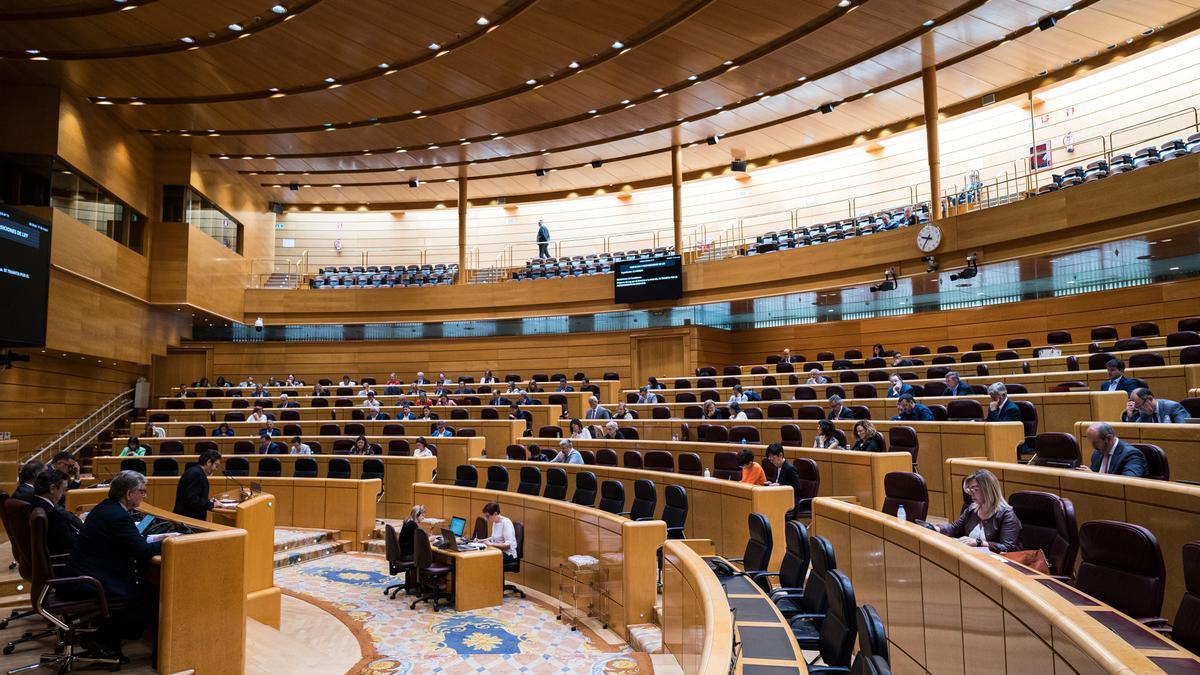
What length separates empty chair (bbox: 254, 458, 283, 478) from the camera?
37.0 feet

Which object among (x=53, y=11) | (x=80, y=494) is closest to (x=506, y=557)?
(x=80, y=494)

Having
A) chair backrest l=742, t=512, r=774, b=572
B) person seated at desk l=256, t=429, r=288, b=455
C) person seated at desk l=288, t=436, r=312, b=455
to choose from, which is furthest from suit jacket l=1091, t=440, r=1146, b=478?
person seated at desk l=256, t=429, r=288, b=455

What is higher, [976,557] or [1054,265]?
[1054,265]

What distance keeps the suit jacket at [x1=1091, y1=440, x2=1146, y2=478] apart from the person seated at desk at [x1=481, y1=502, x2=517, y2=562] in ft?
18.0

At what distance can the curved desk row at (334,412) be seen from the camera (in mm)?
13820

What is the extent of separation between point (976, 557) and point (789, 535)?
190 centimetres

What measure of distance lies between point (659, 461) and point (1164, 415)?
15.5 feet

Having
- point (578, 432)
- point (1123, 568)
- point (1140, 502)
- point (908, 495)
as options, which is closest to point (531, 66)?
point (578, 432)

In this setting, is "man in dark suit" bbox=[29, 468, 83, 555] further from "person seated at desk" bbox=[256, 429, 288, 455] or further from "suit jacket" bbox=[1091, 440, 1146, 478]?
"person seated at desk" bbox=[256, 429, 288, 455]

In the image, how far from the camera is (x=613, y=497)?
26.0 ft

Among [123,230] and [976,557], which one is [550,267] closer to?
[123,230]

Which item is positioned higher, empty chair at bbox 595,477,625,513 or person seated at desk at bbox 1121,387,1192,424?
person seated at desk at bbox 1121,387,1192,424

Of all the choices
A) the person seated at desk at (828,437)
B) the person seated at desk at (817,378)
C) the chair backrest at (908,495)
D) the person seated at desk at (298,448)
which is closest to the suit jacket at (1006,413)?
the person seated at desk at (828,437)

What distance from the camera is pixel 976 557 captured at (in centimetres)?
309
